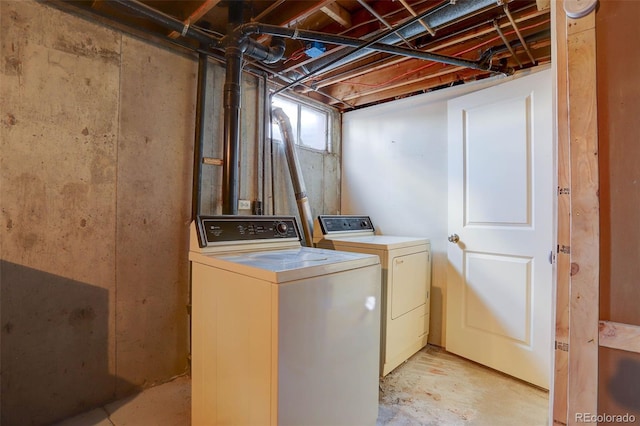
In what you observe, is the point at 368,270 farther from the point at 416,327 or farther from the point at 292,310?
the point at 416,327

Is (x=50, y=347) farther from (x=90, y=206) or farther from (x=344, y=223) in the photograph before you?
(x=344, y=223)

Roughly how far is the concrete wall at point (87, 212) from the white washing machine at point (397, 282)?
1136mm

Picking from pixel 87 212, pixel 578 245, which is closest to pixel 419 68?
pixel 578 245

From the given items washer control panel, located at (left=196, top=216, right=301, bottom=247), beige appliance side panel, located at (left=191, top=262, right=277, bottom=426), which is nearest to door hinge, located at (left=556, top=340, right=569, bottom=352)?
beige appliance side panel, located at (left=191, top=262, right=277, bottom=426)

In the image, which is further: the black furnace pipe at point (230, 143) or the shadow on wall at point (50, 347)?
the black furnace pipe at point (230, 143)

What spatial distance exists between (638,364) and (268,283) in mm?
1165

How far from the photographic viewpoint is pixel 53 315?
1583 millimetres

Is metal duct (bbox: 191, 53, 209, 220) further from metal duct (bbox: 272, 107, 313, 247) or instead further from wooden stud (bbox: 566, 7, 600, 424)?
wooden stud (bbox: 566, 7, 600, 424)

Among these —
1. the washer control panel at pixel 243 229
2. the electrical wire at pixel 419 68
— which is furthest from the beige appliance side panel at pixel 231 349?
the electrical wire at pixel 419 68

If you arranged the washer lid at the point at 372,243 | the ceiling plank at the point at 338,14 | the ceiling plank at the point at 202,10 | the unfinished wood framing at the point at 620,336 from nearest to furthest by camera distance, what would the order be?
the unfinished wood framing at the point at 620,336
the ceiling plank at the point at 202,10
the ceiling plank at the point at 338,14
the washer lid at the point at 372,243

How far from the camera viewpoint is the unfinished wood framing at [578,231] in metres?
0.92

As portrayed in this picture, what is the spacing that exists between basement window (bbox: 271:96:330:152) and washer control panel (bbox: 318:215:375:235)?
828 millimetres

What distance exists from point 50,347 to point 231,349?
107cm

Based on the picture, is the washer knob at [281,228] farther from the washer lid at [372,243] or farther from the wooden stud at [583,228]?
the wooden stud at [583,228]
